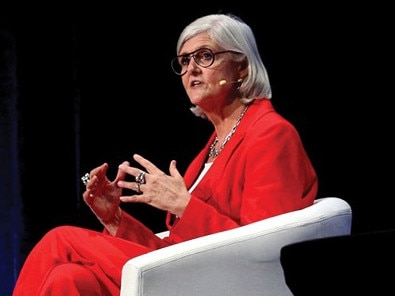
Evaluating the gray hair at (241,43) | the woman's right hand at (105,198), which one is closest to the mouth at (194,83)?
the gray hair at (241,43)

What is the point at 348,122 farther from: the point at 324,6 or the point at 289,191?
the point at 289,191

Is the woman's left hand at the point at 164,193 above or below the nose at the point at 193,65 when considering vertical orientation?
below

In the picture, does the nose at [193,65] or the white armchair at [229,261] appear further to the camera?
the nose at [193,65]

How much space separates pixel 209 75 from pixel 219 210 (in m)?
0.38

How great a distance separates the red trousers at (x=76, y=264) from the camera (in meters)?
1.68

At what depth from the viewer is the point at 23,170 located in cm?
280

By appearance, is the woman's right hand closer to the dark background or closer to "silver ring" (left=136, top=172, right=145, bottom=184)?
"silver ring" (left=136, top=172, right=145, bottom=184)

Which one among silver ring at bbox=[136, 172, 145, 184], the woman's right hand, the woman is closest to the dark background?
the woman

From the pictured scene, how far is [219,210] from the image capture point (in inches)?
74.7

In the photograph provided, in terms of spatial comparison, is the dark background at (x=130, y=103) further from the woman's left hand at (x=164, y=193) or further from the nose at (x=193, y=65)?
the woman's left hand at (x=164, y=193)

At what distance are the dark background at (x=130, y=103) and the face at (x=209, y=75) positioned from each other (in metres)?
0.58

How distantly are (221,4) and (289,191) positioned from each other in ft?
3.69

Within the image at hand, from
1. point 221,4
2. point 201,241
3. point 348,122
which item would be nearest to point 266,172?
point 201,241

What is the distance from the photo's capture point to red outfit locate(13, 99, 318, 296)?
1.72 m
